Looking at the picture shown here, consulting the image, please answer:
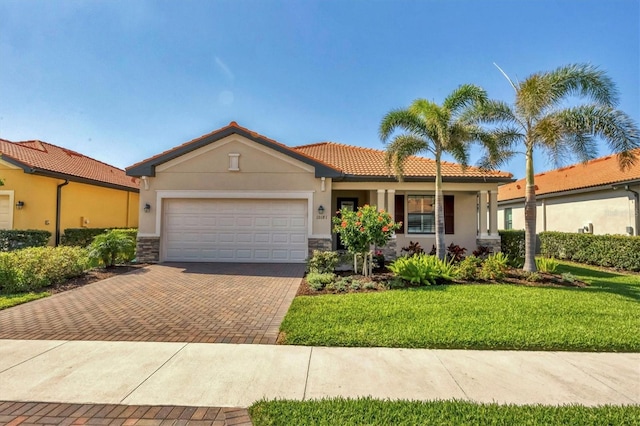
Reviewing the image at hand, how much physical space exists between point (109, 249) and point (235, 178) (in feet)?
16.3

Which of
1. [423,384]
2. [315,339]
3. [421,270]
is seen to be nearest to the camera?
[423,384]

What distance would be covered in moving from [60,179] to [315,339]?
612 inches

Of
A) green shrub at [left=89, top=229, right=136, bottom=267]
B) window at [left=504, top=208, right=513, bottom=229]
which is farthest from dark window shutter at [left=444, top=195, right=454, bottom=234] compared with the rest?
green shrub at [left=89, top=229, right=136, bottom=267]

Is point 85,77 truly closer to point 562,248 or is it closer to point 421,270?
point 421,270

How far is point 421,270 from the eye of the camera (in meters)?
8.23

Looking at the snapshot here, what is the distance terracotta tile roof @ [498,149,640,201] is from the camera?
13630 mm

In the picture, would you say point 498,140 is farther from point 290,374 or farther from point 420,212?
point 290,374

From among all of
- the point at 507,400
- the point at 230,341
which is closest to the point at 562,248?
the point at 507,400

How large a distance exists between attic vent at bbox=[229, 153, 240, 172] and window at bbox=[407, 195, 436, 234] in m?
7.58

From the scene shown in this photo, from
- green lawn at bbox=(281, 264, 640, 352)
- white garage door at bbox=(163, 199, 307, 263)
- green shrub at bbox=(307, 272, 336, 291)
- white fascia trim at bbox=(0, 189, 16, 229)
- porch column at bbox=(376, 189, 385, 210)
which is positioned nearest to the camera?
green lawn at bbox=(281, 264, 640, 352)

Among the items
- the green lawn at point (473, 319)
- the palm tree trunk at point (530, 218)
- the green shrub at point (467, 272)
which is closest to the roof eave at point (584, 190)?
the palm tree trunk at point (530, 218)

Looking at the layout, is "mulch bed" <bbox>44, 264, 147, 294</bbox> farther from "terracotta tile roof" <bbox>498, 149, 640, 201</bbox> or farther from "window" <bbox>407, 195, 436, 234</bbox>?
"terracotta tile roof" <bbox>498, 149, 640, 201</bbox>

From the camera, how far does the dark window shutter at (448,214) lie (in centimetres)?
1350

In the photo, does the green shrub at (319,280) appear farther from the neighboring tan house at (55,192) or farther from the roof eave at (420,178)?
the neighboring tan house at (55,192)
